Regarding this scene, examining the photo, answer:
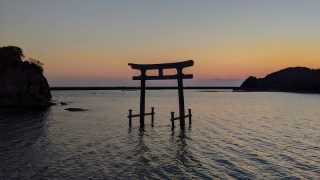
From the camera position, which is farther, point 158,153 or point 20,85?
point 20,85

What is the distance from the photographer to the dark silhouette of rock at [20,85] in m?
59.1

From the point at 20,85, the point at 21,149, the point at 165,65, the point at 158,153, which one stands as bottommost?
the point at 158,153

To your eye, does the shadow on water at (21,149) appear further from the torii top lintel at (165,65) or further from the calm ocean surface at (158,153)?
the torii top lintel at (165,65)

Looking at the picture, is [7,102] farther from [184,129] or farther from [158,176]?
[158,176]

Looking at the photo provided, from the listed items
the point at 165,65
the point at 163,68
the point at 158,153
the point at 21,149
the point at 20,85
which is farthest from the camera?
the point at 20,85

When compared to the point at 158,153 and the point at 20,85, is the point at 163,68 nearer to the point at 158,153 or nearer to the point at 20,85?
the point at 158,153

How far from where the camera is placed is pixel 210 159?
1934 cm

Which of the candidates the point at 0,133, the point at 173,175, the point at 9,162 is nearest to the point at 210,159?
the point at 173,175

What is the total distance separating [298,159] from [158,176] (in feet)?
28.6

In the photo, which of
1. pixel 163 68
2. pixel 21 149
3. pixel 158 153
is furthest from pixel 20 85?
pixel 158 153

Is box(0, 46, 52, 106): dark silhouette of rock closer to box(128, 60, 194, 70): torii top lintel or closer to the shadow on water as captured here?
the shadow on water

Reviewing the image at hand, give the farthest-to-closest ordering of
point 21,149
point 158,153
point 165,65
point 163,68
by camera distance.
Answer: point 163,68
point 165,65
point 21,149
point 158,153

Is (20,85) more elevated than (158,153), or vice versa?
(20,85)

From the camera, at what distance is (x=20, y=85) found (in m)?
59.1
